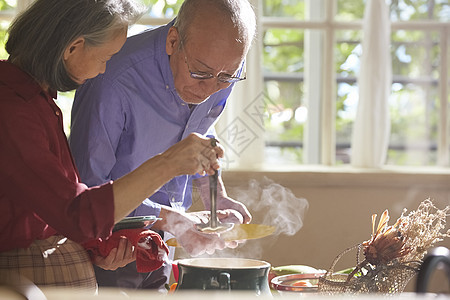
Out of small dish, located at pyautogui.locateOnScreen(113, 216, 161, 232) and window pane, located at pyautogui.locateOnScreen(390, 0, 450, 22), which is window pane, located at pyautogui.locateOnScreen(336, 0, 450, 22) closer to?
window pane, located at pyautogui.locateOnScreen(390, 0, 450, 22)

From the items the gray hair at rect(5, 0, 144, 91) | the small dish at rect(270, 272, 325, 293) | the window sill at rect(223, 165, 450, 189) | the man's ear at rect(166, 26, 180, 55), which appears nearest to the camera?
the gray hair at rect(5, 0, 144, 91)

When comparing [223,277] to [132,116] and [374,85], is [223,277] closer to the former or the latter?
[132,116]

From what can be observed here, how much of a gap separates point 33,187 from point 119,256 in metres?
0.40

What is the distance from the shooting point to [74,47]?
1321 mm

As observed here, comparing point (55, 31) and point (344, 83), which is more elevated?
point (55, 31)

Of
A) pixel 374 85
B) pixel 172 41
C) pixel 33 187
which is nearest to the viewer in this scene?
pixel 33 187

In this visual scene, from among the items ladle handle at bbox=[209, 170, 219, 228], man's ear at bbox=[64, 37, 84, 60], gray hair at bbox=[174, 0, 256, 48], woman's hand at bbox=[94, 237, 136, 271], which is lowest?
woman's hand at bbox=[94, 237, 136, 271]

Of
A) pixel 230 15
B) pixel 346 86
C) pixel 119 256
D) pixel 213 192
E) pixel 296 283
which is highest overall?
pixel 230 15

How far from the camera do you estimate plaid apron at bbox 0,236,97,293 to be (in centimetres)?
124

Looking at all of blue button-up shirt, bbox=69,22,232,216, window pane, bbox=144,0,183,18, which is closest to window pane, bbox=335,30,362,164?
window pane, bbox=144,0,183,18

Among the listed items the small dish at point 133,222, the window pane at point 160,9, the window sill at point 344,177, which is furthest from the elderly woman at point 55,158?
the window pane at point 160,9

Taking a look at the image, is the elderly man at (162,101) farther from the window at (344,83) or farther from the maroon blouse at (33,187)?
the window at (344,83)

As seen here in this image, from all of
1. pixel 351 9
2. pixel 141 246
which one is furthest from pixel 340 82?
pixel 141 246

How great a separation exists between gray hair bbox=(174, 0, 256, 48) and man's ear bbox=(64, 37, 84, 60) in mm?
521
